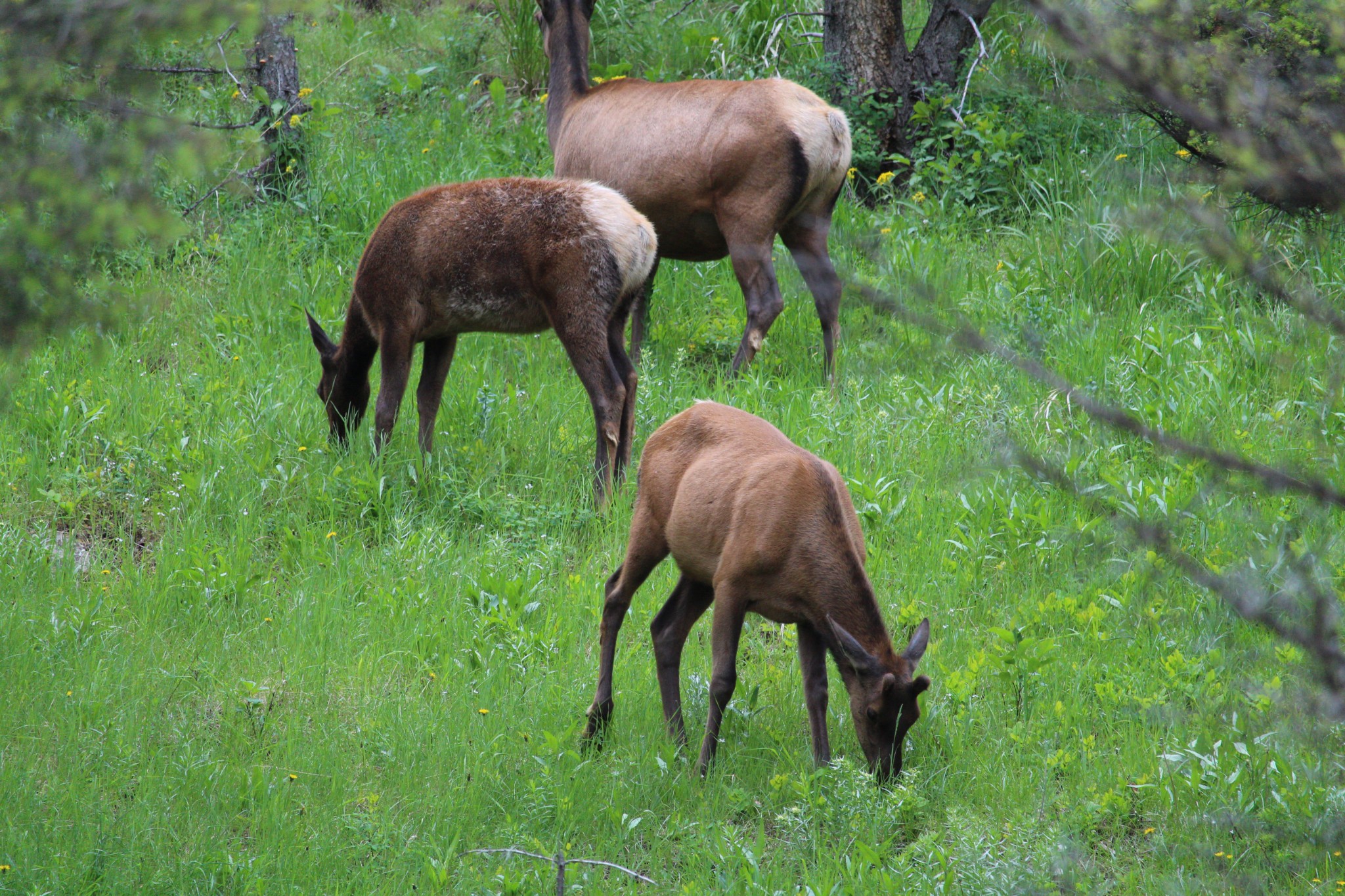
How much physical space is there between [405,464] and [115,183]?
505cm

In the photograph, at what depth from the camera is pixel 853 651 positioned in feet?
15.6

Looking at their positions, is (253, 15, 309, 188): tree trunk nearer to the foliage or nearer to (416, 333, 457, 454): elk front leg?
(416, 333, 457, 454): elk front leg

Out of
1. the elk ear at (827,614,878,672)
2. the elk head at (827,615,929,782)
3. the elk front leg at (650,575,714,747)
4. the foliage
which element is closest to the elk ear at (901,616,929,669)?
the elk head at (827,615,929,782)

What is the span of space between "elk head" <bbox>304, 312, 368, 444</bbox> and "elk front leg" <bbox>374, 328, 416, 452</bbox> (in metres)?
0.32

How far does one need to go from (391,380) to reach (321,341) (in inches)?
25.2

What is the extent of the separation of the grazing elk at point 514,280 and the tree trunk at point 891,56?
4614mm

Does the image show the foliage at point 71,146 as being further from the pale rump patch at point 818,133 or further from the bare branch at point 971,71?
the bare branch at point 971,71

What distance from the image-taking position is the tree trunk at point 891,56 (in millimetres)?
11328

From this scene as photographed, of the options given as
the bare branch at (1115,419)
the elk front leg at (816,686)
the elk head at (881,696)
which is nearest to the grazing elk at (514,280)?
the elk front leg at (816,686)

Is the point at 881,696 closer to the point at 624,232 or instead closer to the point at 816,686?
the point at 816,686

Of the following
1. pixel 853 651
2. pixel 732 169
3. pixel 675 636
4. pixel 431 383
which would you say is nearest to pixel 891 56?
pixel 732 169

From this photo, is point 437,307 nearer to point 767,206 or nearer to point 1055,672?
point 767,206

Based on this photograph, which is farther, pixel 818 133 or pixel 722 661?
pixel 818 133

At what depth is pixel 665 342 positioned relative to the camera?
962 centimetres
